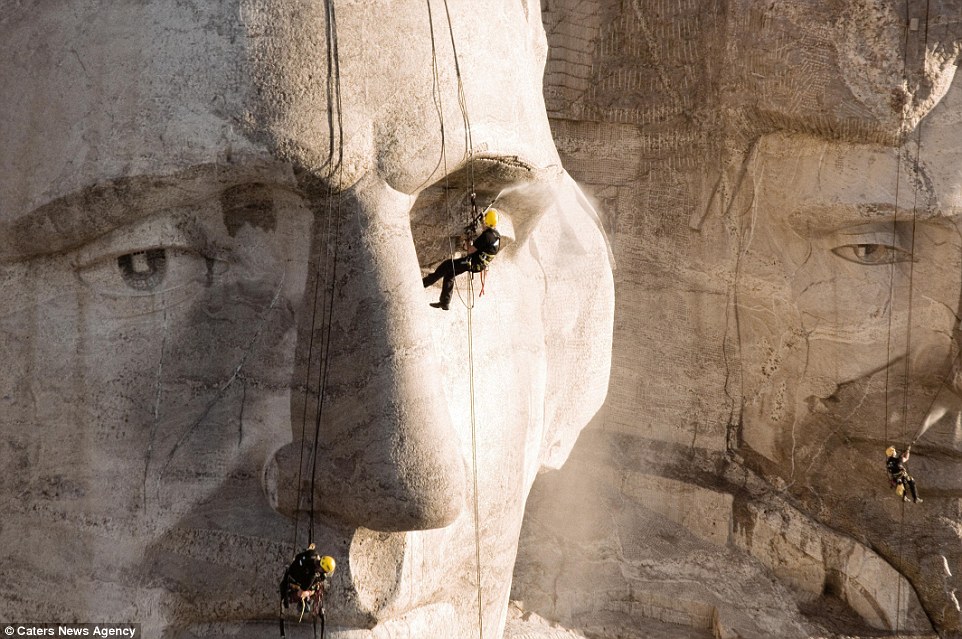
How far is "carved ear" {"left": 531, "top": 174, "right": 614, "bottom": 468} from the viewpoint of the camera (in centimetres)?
431

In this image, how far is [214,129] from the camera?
10.4ft

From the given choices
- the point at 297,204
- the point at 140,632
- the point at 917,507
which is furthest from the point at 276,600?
the point at 917,507

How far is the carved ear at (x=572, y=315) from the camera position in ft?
14.1

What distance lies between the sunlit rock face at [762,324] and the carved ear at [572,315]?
1.13 meters

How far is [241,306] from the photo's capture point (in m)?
3.41

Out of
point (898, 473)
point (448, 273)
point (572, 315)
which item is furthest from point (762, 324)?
point (448, 273)

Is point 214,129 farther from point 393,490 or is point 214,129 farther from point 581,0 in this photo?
point 581,0

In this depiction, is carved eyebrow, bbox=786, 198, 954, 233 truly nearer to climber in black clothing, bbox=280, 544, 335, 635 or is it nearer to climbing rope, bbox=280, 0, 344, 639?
climbing rope, bbox=280, 0, 344, 639

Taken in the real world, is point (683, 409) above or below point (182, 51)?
below

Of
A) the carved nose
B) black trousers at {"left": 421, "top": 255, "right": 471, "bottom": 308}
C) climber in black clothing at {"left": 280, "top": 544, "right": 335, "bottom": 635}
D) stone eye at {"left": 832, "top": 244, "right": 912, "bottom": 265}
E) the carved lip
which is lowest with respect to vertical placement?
the carved lip

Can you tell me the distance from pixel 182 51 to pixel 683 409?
10.4ft

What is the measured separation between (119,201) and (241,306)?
360mm

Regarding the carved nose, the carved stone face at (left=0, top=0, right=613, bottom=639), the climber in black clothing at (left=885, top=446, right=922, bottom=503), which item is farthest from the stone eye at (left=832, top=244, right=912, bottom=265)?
the carved nose

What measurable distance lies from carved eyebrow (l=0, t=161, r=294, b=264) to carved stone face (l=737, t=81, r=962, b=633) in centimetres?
273
